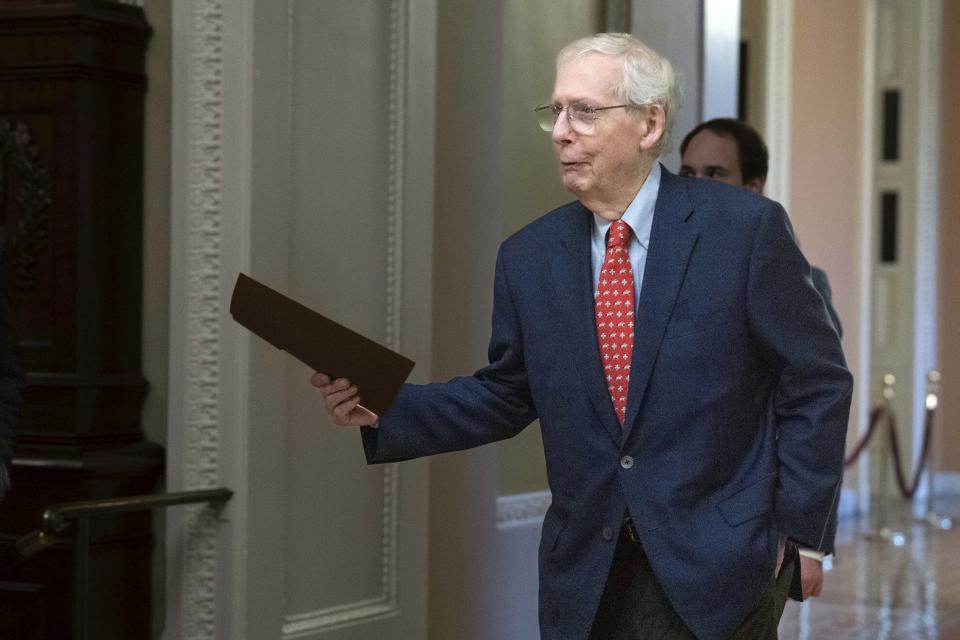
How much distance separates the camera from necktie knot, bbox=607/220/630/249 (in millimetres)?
2629

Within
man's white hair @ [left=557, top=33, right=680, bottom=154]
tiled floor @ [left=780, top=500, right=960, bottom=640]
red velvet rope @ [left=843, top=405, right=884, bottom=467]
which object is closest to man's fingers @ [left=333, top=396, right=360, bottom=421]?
man's white hair @ [left=557, top=33, right=680, bottom=154]

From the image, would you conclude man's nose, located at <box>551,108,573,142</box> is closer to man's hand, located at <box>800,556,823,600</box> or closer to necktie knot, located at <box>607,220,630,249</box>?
necktie knot, located at <box>607,220,630,249</box>

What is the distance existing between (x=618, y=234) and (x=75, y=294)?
1.79 meters

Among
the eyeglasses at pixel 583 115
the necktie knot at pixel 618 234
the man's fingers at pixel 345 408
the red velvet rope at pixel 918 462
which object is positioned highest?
the eyeglasses at pixel 583 115

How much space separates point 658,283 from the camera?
2.56 metres

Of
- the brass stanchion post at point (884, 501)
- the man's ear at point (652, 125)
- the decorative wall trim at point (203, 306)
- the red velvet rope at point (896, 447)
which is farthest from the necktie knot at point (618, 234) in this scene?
the red velvet rope at point (896, 447)

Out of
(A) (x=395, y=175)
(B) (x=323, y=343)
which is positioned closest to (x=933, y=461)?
(A) (x=395, y=175)

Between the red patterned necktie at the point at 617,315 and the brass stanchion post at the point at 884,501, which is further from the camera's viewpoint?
the brass stanchion post at the point at 884,501

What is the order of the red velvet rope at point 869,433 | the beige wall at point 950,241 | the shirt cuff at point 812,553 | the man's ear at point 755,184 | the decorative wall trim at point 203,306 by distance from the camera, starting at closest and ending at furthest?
1. the shirt cuff at point 812,553
2. the decorative wall trim at point 203,306
3. the man's ear at point 755,184
4. the red velvet rope at point 869,433
5. the beige wall at point 950,241

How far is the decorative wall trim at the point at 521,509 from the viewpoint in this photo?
4672 mm

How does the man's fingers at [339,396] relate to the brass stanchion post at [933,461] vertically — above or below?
above

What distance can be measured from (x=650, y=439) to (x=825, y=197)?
9.72m

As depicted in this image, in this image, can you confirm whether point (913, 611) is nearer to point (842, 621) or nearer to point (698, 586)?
point (842, 621)

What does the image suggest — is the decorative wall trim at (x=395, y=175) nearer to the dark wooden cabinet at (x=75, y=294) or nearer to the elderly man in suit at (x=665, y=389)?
the dark wooden cabinet at (x=75, y=294)
